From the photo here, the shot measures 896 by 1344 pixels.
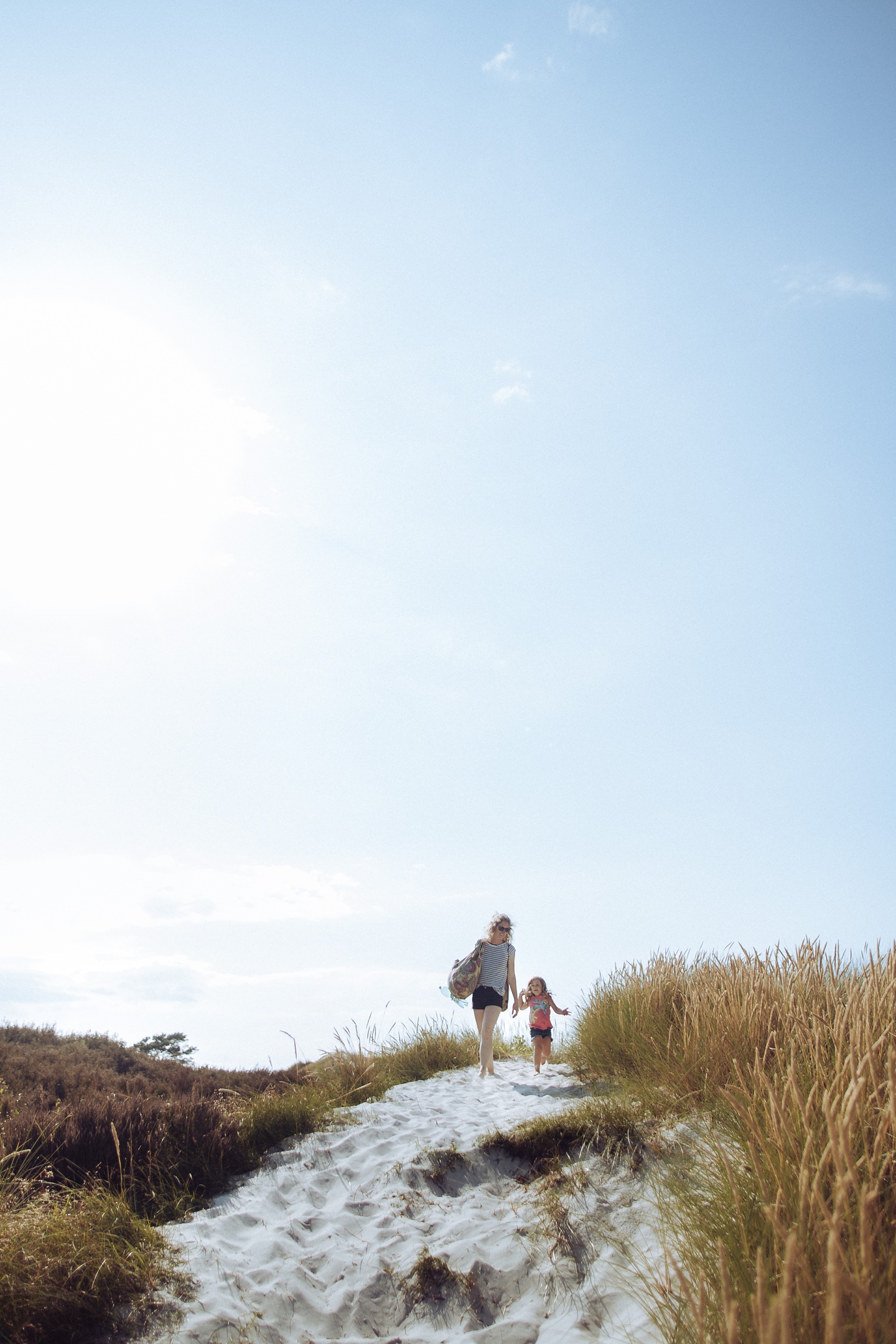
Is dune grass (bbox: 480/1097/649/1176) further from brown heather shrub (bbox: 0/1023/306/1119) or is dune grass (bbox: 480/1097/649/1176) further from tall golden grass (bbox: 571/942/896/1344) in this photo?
brown heather shrub (bbox: 0/1023/306/1119)

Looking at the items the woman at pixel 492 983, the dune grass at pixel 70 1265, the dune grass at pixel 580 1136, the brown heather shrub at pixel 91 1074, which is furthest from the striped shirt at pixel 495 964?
the dune grass at pixel 70 1265

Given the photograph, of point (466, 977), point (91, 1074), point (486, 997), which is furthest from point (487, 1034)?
point (91, 1074)

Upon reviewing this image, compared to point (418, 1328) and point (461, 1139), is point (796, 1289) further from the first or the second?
point (461, 1139)

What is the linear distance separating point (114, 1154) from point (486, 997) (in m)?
4.81

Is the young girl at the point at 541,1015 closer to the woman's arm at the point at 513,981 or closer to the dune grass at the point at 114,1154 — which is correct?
the woman's arm at the point at 513,981

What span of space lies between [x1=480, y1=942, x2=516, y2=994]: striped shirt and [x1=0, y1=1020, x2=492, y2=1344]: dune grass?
1673 mm

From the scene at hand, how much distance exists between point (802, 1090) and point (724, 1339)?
1856mm

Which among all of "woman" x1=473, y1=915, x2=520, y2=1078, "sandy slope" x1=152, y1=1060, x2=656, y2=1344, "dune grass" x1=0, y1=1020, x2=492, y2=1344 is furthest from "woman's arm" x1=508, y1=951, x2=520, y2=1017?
"sandy slope" x1=152, y1=1060, x2=656, y2=1344

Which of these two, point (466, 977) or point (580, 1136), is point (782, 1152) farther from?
point (466, 977)

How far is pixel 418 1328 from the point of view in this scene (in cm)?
362

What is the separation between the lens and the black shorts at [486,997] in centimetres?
907

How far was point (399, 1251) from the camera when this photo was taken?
4.23 m

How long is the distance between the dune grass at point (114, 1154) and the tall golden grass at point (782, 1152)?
2.87 m

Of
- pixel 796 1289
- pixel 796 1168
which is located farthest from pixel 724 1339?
pixel 796 1168
